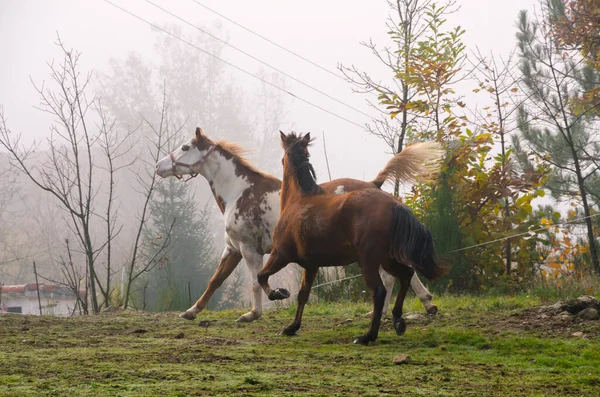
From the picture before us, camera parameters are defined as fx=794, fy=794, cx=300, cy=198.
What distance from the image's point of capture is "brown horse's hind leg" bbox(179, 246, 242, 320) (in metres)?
9.34

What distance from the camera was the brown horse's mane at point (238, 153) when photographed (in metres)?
9.55

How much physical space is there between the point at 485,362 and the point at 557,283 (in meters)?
5.06

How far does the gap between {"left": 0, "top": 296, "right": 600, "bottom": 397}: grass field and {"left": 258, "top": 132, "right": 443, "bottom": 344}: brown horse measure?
49 cm

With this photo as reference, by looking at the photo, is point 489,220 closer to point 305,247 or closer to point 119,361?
point 305,247

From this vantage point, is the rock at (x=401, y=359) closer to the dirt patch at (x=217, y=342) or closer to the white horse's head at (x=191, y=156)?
the dirt patch at (x=217, y=342)

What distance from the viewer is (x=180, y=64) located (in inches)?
2124

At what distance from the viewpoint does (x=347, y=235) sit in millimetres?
6477

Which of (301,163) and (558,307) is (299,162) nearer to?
(301,163)

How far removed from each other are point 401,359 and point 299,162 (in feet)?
8.97

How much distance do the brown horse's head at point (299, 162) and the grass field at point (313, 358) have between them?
1.36m

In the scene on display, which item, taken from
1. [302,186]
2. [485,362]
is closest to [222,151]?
[302,186]

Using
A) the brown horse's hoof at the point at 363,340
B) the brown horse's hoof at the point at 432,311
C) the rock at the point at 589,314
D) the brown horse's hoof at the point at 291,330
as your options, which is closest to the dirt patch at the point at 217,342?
the brown horse's hoof at the point at 291,330

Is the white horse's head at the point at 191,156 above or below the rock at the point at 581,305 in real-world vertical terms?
above

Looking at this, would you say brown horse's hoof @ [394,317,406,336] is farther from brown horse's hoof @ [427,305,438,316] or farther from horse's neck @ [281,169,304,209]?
brown horse's hoof @ [427,305,438,316]
